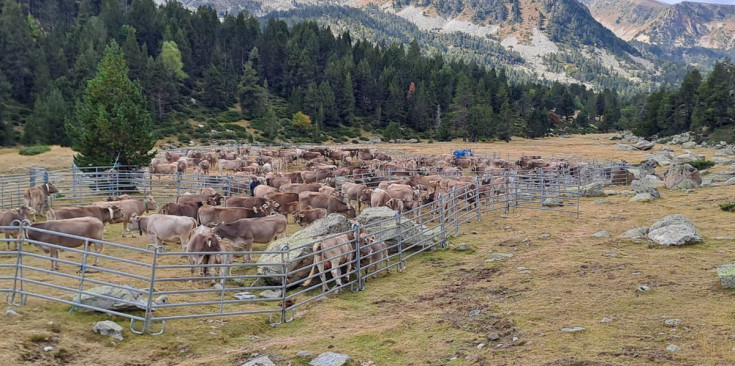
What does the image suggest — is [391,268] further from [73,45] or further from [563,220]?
[73,45]

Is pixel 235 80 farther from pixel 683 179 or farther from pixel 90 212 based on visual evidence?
pixel 90 212

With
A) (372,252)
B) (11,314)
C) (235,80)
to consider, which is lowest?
(11,314)

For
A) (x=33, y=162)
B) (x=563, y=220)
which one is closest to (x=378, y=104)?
(x=33, y=162)

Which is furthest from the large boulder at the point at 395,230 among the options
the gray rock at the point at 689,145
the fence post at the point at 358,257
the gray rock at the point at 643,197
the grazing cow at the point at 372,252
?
the gray rock at the point at 689,145

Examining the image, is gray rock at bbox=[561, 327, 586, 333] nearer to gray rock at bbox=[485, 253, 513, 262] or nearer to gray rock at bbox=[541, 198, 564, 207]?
gray rock at bbox=[485, 253, 513, 262]

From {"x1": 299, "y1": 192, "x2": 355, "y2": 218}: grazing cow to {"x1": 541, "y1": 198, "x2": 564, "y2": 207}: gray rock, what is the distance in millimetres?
9821

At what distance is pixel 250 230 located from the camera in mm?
17594

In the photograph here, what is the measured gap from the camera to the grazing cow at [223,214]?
20.5m

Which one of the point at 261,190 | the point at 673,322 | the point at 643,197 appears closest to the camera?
the point at 673,322

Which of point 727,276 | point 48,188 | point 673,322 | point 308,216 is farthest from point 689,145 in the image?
point 48,188

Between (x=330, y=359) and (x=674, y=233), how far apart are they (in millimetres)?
12483

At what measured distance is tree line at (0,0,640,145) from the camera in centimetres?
7881

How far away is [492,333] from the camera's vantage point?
10.2 m

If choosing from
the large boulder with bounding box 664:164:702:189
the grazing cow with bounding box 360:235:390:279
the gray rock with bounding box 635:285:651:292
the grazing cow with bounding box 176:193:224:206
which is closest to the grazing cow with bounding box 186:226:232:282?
the grazing cow with bounding box 360:235:390:279
